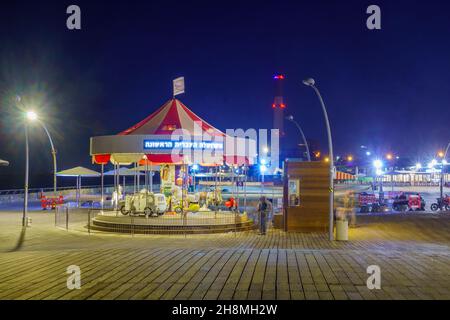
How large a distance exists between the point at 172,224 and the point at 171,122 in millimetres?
4899

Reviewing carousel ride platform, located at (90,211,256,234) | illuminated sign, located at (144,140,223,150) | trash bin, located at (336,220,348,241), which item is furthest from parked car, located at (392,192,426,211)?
illuminated sign, located at (144,140,223,150)

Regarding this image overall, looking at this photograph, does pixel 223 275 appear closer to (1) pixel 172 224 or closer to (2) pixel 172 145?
(1) pixel 172 224

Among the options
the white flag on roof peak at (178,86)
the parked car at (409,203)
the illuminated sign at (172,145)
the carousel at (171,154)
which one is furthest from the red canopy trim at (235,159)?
the parked car at (409,203)

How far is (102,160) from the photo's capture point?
896 inches

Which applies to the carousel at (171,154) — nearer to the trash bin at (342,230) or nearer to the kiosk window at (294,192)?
the kiosk window at (294,192)

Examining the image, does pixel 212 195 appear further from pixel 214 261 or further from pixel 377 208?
pixel 214 261

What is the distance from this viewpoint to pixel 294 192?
805 inches

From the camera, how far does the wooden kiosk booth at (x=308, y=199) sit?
2027 centimetres

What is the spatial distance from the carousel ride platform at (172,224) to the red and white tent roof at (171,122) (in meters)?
3.72

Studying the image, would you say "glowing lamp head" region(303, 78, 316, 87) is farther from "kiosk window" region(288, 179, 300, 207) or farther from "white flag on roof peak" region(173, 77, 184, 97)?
"white flag on roof peak" region(173, 77, 184, 97)

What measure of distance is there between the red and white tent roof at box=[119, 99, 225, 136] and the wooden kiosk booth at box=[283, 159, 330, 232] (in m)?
4.19
